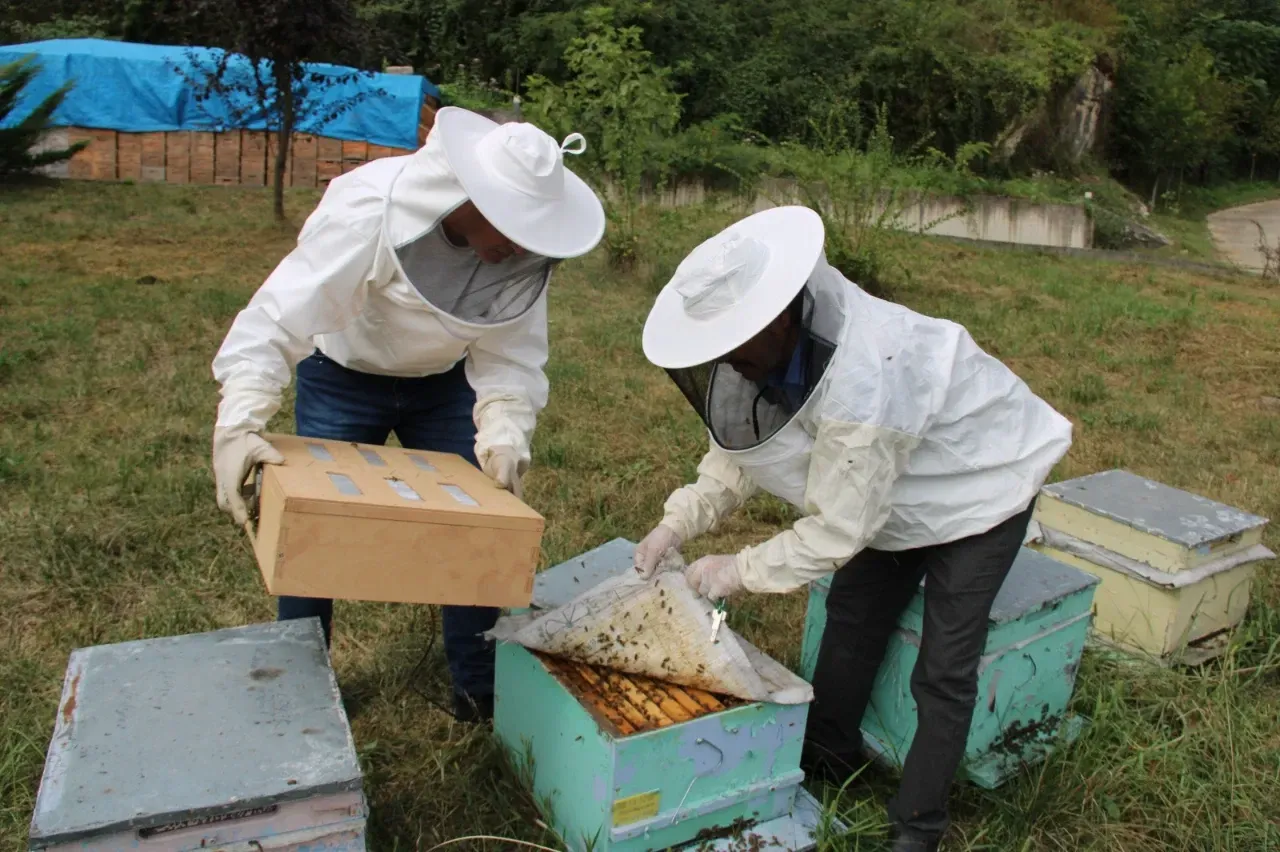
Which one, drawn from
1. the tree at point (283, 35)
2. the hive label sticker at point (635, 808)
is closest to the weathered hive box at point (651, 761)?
the hive label sticker at point (635, 808)

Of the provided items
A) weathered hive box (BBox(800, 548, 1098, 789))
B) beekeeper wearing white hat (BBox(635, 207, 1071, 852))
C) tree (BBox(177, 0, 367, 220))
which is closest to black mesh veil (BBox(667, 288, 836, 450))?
beekeeper wearing white hat (BBox(635, 207, 1071, 852))

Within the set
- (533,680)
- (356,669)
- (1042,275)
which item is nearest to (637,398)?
(356,669)

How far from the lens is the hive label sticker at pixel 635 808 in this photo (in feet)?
5.87

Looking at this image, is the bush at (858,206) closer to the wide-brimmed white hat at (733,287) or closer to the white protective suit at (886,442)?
the white protective suit at (886,442)

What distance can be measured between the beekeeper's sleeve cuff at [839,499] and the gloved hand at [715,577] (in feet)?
0.24

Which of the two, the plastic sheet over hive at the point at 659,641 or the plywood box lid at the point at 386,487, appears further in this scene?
the plastic sheet over hive at the point at 659,641

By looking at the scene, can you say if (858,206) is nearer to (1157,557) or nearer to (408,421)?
(1157,557)

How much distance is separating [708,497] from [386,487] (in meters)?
0.66

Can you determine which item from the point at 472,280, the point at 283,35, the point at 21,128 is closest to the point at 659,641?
the point at 472,280

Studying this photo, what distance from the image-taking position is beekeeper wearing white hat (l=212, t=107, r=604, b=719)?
1.91 metres

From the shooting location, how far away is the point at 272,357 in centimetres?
195

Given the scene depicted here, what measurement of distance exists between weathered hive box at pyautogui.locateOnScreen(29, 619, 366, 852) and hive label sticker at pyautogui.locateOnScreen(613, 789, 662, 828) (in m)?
0.43

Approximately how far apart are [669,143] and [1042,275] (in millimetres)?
3529

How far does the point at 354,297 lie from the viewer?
6.61 feet
